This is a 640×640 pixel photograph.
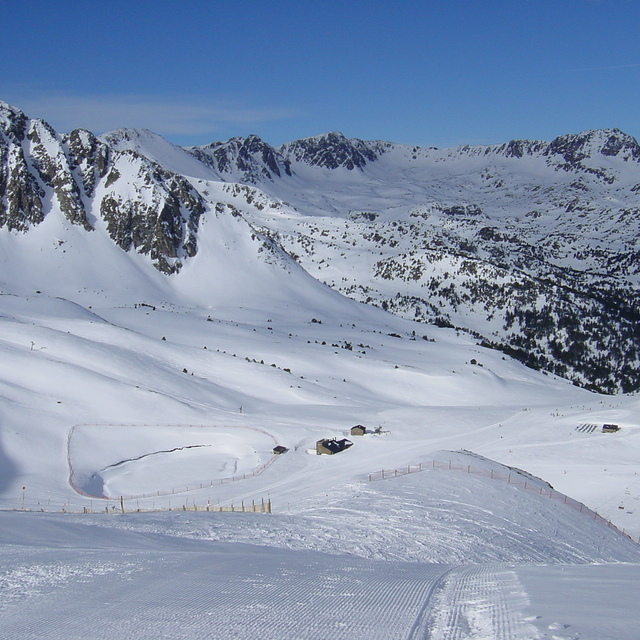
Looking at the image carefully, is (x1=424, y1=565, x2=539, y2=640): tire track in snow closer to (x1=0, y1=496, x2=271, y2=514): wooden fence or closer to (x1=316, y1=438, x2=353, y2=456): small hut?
(x1=0, y1=496, x2=271, y2=514): wooden fence

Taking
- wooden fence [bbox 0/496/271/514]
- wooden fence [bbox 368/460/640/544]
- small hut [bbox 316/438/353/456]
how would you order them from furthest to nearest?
small hut [bbox 316/438/353/456]
wooden fence [bbox 368/460/640/544]
wooden fence [bbox 0/496/271/514]

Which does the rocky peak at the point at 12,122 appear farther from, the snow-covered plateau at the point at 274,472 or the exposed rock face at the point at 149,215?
the exposed rock face at the point at 149,215

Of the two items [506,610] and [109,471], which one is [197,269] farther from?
[506,610]

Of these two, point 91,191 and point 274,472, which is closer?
point 274,472

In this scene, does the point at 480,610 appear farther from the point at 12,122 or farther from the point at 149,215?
the point at 12,122

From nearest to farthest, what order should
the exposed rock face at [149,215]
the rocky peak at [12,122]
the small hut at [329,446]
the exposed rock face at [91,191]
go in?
the small hut at [329,446] < the exposed rock face at [91,191] < the exposed rock face at [149,215] < the rocky peak at [12,122]

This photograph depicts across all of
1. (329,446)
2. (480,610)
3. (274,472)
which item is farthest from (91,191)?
(480,610)

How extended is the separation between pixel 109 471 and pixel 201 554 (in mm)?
26029

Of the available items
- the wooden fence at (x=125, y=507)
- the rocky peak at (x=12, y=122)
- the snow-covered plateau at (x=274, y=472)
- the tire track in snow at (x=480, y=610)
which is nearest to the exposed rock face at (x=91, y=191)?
the rocky peak at (x=12, y=122)

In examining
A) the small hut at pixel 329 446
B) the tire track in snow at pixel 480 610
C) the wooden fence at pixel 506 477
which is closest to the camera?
the tire track in snow at pixel 480 610

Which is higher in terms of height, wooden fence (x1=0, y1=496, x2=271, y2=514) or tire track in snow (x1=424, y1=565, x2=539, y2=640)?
tire track in snow (x1=424, y1=565, x2=539, y2=640)

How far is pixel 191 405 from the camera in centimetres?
5138

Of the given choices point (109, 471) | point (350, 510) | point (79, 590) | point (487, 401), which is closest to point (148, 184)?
point (487, 401)

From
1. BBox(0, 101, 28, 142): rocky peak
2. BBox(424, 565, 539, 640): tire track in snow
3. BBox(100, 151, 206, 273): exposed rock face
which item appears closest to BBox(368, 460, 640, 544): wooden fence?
BBox(424, 565, 539, 640): tire track in snow
